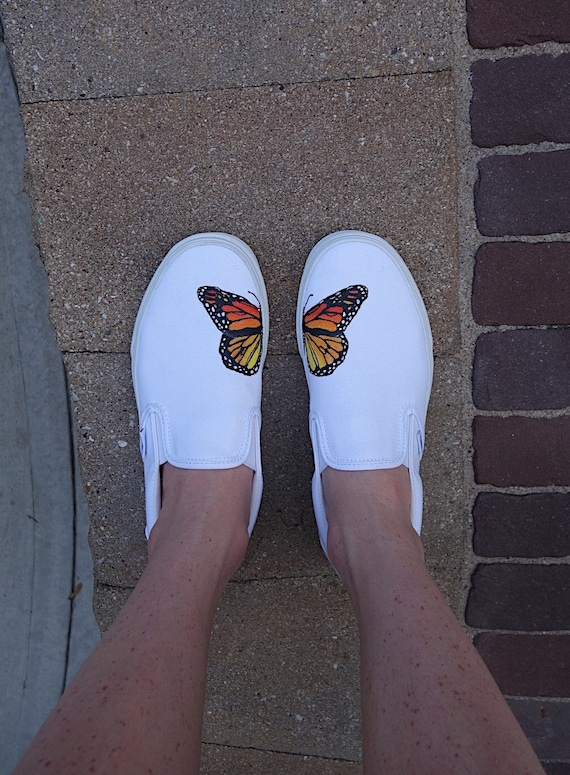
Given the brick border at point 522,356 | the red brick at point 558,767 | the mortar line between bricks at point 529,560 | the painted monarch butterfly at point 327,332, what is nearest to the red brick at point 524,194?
the brick border at point 522,356

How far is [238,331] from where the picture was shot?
1207 mm

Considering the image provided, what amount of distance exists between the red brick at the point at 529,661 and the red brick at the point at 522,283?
781 mm

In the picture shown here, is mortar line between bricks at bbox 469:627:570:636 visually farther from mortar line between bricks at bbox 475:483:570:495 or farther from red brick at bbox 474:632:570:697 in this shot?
mortar line between bricks at bbox 475:483:570:495

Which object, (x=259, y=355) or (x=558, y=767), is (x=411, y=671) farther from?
(x=558, y=767)

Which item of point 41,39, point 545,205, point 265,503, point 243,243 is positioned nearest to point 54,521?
point 265,503

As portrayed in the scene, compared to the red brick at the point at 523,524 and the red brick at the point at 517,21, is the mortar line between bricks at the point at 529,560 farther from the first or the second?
the red brick at the point at 517,21

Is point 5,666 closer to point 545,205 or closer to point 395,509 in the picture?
point 395,509

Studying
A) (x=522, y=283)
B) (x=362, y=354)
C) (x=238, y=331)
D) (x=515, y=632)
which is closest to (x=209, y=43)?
(x=238, y=331)

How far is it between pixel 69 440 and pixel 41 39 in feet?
3.14

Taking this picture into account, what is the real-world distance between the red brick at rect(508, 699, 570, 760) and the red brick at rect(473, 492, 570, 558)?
42 cm

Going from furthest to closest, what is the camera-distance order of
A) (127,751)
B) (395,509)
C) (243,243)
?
(243,243)
(395,509)
(127,751)

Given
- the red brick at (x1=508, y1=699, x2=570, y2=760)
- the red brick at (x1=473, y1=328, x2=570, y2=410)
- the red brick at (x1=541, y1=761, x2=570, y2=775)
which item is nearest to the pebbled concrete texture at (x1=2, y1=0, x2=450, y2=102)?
the red brick at (x1=473, y1=328, x2=570, y2=410)

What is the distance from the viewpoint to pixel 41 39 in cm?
116

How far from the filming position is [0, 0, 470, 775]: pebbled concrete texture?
114 cm
